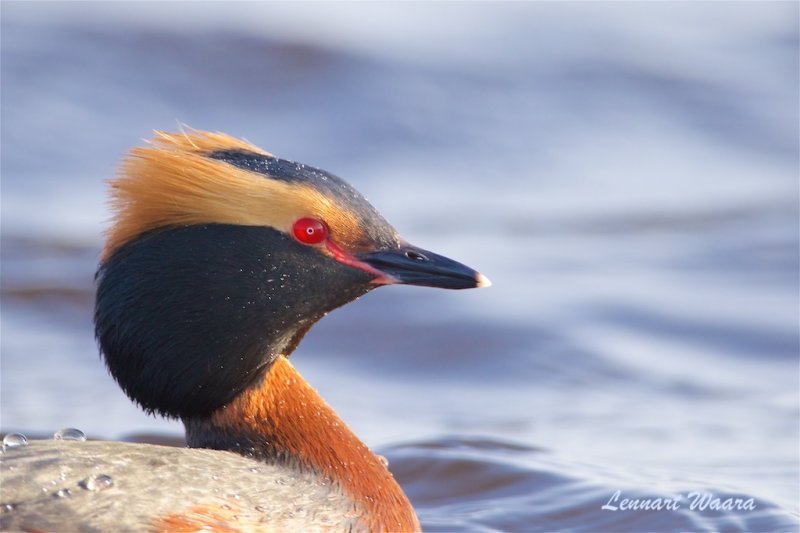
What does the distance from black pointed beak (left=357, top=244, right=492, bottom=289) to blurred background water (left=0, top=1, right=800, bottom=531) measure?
1841 millimetres

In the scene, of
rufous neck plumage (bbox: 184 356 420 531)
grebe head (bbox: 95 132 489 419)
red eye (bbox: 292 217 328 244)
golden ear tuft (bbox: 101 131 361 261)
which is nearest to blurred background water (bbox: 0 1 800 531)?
rufous neck plumage (bbox: 184 356 420 531)

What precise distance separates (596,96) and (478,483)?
352 inches

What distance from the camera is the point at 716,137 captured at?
608 inches

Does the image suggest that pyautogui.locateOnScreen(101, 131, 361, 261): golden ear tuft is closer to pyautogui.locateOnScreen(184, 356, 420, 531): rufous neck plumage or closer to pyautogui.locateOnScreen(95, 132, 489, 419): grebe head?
pyautogui.locateOnScreen(95, 132, 489, 419): grebe head

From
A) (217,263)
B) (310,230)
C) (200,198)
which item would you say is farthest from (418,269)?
(200,198)

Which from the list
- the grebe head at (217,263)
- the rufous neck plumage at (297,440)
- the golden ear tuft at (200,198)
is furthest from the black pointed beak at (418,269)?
the rufous neck plumage at (297,440)

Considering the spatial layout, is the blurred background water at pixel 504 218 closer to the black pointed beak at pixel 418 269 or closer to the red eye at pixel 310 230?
the black pointed beak at pixel 418 269

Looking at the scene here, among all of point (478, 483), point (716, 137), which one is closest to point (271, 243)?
point (478, 483)

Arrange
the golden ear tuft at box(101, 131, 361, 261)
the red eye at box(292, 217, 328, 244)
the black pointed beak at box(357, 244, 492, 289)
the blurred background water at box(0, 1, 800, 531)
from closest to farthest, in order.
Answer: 1. the golden ear tuft at box(101, 131, 361, 261)
2. the red eye at box(292, 217, 328, 244)
3. the black pointed beak at box(357, 244, 492, 289)
4. the blurred background water at box(0, 1, 800, 531)

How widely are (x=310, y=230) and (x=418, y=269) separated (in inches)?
21.0

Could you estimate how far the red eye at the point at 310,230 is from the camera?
6.31 metres

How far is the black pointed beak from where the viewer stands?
21.2 feet

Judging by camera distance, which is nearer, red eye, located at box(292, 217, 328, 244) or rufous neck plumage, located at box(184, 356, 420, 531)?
red eye, located at box(292, 217, 328, 244)

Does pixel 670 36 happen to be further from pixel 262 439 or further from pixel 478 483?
pixel 262 439
